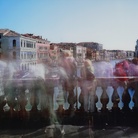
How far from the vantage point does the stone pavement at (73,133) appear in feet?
14.0

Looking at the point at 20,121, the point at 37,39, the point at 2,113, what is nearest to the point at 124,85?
the point at 20,121

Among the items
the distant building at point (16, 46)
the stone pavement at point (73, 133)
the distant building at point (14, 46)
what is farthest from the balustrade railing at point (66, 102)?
the distant building at point (14, 46)

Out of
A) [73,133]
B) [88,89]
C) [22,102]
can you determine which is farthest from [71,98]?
[22,102]

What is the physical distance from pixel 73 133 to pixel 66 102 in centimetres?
92

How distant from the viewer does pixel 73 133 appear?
441cm

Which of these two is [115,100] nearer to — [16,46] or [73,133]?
[73,133]

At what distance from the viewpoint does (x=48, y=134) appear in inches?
171

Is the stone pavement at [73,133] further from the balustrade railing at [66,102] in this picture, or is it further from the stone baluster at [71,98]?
the stone baluster at [71,98]

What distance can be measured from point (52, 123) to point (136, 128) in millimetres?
1522

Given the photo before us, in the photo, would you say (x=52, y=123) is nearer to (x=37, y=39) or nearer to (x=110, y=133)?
(x=110, y=133)

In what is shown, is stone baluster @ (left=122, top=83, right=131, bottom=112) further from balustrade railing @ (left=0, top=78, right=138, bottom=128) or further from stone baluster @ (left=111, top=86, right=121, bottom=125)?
stone baluster @ (left=111, top=86, right=121, bottom=125)

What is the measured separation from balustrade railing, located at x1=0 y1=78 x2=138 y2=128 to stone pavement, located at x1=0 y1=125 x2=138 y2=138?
0.34 metres

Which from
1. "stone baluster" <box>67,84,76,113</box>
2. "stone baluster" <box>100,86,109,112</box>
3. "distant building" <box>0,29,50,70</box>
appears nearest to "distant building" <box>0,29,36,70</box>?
"distant building" <box>0,29,50,70</box>

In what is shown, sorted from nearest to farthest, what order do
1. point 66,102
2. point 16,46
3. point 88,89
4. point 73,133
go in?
point 73,133
point 88,89
point 66,102
point 16,46
